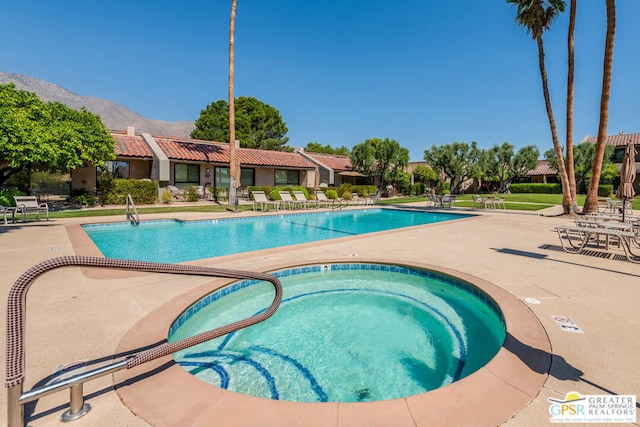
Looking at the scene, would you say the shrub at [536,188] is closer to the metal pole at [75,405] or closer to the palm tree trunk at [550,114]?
the palm tree trunk at [550,114]

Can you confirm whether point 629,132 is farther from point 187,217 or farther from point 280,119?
point 187,217

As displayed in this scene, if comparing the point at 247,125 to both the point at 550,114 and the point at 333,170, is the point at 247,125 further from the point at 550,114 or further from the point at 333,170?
the point at 550,114

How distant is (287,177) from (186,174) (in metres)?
8.93

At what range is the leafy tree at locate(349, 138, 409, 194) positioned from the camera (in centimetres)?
2939

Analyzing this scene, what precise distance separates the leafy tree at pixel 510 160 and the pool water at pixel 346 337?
1442 inches

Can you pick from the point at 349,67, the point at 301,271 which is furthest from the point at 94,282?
the point at 349,67

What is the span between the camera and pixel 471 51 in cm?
2155

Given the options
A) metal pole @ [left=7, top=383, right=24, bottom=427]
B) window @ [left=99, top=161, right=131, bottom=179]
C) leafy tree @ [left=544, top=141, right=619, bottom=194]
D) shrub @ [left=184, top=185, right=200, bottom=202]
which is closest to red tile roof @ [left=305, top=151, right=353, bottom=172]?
shrub @ [left=184, top=185, right=200, bottom=202]

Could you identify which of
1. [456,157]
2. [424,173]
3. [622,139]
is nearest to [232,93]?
[456,157]

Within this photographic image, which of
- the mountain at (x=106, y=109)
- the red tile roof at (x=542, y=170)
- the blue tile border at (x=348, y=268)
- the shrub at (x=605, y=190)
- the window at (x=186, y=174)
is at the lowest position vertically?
the blue tile border at (x=348, y=268)

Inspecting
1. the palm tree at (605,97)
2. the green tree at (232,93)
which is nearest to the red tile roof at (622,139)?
the palm tree at (605,97)

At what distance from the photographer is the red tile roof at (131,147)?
63.4ft

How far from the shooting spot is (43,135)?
11.3 meters

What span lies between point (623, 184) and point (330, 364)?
31.0 feet
